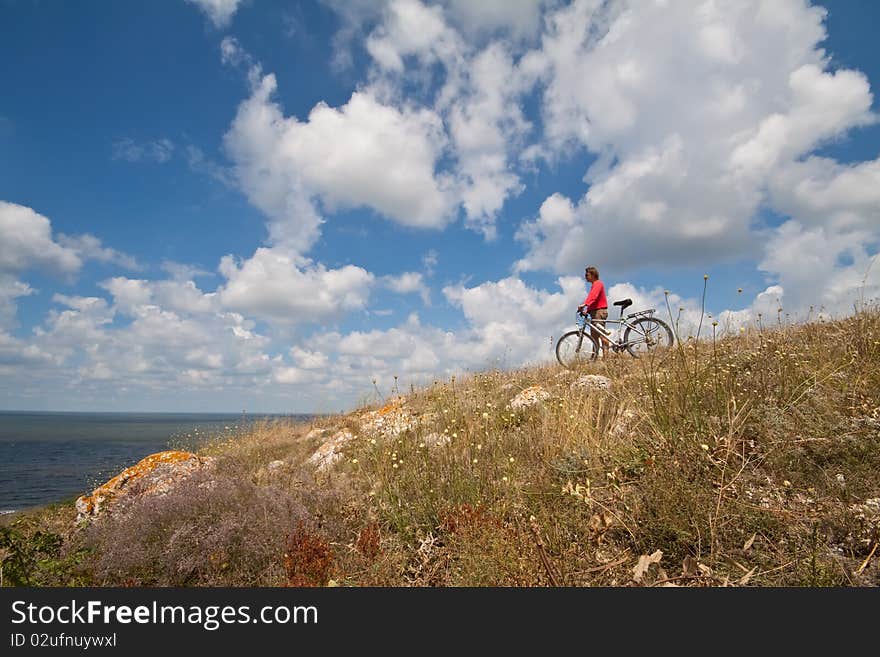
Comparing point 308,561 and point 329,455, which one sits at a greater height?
point 329,455

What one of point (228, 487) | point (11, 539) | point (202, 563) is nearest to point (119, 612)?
point (202, 563)

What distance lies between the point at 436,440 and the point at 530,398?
217 centimetres

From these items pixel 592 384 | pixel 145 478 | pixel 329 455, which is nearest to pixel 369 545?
pixel 329 455

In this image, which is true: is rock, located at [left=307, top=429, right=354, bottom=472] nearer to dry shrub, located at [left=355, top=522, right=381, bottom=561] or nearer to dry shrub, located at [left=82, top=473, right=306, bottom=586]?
dry shrub, located at [left=82, top=473, right=306, bottom=586]

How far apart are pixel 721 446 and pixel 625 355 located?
25.5 ft

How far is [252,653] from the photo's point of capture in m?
2.30

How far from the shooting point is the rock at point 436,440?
205 inches

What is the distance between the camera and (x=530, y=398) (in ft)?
23.1

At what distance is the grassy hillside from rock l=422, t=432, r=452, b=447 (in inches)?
1.5

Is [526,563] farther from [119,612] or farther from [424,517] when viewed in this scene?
[119,612]

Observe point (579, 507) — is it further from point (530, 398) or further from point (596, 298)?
point (596, 298)

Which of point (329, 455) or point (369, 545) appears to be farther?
point (329, 455)

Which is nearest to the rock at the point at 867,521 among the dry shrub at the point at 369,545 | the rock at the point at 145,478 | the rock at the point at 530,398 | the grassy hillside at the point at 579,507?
the grassy hillside at the point at 579,507

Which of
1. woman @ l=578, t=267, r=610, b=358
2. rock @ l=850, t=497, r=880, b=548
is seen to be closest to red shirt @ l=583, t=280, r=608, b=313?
woman @ l=578, t=267, r=610, b=358
